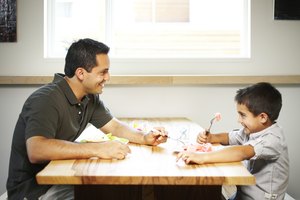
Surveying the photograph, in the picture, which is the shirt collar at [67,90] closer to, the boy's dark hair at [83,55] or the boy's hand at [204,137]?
the boy's dark hair at [83,55]

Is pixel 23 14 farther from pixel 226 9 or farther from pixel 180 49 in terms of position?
pixel 226 9

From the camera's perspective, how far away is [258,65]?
319cm

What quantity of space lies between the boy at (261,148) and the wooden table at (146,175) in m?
0.12

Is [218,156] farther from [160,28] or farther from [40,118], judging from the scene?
[160,28]

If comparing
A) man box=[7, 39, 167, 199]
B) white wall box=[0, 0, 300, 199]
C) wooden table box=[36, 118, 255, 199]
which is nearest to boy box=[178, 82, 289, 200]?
wooden table box=[36, 118, 255, 199]

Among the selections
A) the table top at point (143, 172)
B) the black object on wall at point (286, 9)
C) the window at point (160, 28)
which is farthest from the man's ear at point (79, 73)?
the black object on wall at point (286, 9)

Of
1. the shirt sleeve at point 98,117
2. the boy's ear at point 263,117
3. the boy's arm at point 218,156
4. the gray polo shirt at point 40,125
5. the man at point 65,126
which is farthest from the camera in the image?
the shirt sleeve at point 98,117

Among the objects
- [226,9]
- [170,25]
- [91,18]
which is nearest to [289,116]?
[226,9]

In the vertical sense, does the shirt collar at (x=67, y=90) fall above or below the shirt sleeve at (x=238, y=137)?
above

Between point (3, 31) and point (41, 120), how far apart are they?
172 centimetres

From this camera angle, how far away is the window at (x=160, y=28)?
328cm

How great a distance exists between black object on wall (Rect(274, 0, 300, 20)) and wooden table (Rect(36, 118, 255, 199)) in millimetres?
1796

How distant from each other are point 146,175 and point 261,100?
2.73 feet

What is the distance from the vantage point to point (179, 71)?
3.20m
